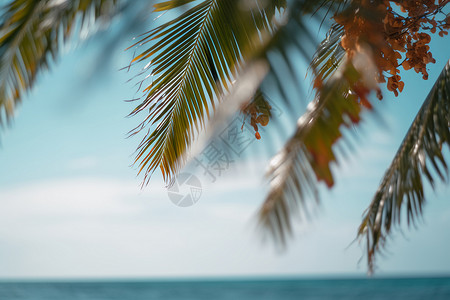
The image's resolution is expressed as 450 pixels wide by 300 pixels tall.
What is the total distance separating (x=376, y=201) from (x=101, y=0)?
2.29m

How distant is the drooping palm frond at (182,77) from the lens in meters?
1.72

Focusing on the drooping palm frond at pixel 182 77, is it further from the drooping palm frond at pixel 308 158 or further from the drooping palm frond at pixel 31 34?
the drooping palm frond at pixel 308 158

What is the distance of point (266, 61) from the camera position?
66 centimetres

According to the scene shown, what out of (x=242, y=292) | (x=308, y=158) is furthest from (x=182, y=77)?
(x=242, y=292)

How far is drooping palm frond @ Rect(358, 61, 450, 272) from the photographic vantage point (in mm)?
2402

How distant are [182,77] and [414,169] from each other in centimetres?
142

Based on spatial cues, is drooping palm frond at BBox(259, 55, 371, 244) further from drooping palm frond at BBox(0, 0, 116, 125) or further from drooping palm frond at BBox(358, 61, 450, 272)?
drooping palm frond at BBox(358, 61, 450, 272)

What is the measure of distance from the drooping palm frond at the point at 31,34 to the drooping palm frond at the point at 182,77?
48 centimetres

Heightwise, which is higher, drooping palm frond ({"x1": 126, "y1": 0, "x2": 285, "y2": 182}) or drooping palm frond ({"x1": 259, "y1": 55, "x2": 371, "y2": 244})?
drooping palm frond ({"x1": 126, "y1": 0, "x2": 285, "y2": 182})

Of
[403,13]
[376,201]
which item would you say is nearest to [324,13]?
[403,13]

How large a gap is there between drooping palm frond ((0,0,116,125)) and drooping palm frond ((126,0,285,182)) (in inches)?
19.0

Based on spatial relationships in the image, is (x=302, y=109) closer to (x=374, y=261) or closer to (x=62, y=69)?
(x=62, y=69)

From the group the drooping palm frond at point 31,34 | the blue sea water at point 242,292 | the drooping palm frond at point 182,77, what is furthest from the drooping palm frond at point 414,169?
the blue sea water at point 242,292

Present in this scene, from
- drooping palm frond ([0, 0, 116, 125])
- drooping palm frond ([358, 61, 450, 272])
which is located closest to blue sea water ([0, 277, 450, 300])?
drooping palm frond ([358, 61, 450, 272])
